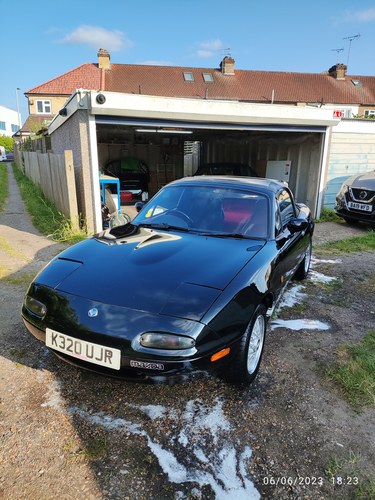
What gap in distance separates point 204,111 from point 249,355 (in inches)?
248

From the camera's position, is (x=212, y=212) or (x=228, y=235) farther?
(x=212, y=212)

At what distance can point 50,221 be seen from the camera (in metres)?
8.42

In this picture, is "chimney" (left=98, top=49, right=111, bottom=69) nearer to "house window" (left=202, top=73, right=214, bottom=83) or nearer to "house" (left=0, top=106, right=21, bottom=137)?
"house window" (left=202, top=73, right=214, bottom=83)

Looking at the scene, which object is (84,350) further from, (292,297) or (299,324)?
(292,297)

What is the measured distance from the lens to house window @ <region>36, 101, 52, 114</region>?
32219 mm

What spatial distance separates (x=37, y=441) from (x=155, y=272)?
4.22 ft

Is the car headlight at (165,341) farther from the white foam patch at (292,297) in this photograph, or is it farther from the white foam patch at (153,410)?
the white foam patch at (292,297)

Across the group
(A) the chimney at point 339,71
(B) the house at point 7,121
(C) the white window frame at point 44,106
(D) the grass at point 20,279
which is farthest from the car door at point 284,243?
(B) the house at point 7,121

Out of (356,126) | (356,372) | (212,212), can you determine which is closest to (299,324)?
(356,372)

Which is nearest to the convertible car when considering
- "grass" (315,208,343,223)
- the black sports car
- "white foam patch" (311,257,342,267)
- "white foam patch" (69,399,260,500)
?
"white foam patch" (69,399,260,500)

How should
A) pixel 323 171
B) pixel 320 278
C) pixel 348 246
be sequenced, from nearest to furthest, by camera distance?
pixel 320 278, pixel 348 246, pixel 323 171

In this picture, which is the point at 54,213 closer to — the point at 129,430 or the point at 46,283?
the point at 46,283

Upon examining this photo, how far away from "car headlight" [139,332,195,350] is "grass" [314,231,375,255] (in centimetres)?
551

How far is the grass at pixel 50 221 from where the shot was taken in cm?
701
